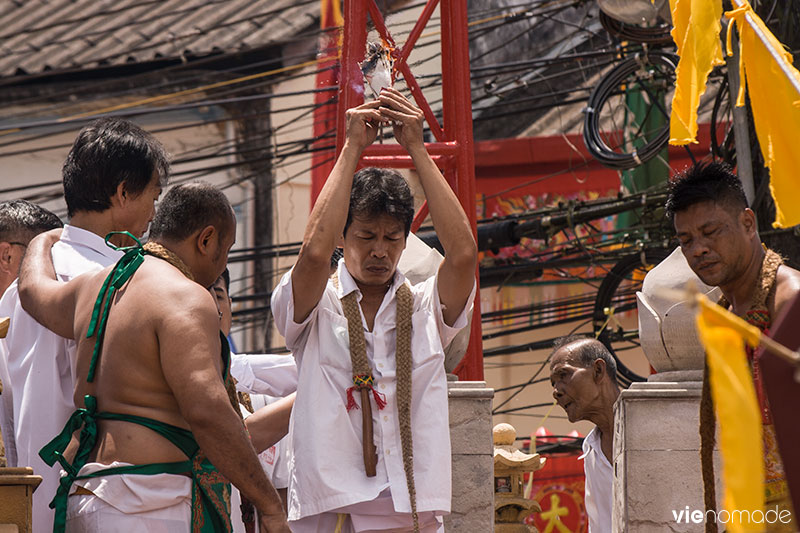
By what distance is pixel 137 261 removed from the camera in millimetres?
3516

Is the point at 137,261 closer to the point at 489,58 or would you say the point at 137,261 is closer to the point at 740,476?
the point at 740,476

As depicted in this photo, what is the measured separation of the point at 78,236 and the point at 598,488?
2.86m

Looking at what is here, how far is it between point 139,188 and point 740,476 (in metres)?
2.78

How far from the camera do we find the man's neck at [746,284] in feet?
12.4

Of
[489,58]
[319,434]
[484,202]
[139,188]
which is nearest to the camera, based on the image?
[319,434]

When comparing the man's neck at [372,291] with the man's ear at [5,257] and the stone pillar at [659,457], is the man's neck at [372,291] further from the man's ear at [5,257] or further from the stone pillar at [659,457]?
the man's ear at [5,257]

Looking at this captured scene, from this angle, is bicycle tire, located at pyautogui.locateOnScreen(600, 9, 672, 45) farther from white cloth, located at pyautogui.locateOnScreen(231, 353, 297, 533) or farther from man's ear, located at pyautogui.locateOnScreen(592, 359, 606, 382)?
white cloth, located at pyautogui.locateOnScreen(231, 353, 297, 533)

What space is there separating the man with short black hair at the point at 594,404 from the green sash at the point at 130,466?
2.53m

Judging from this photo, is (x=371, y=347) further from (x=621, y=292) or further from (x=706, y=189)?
(x=621, y=292)

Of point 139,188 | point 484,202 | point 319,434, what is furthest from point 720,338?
point 484,202

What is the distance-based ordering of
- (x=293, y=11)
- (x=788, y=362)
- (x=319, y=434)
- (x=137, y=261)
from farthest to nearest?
(x=293, y=11) → (x=319, y=434) → (x=137, y=261) → (x=788, y=362)

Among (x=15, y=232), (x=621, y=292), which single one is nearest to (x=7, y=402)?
(x=15, y=232)

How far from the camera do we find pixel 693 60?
193 inches

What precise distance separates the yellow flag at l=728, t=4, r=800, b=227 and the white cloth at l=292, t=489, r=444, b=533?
1546 mm
